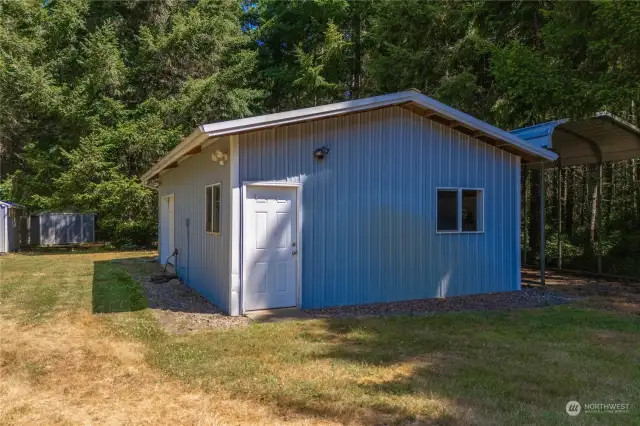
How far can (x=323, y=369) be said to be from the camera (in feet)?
14.5

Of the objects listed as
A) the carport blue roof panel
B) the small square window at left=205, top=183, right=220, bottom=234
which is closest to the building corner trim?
the small square window at left=205, top=183, right=220, bottom=234

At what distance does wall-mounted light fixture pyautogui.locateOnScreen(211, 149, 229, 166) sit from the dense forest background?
26.5ft

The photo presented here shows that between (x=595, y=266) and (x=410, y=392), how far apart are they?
10127 millimetres

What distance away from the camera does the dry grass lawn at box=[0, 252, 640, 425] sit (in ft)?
11.6

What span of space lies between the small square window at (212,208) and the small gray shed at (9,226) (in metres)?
12.8

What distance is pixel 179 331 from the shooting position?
5.94 m

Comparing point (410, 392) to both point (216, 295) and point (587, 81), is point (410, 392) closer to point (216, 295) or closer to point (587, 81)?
point (216, 295)

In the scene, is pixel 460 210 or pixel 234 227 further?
pixel 460 210

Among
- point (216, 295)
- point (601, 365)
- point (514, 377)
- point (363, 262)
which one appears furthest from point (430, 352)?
point (216, 295)

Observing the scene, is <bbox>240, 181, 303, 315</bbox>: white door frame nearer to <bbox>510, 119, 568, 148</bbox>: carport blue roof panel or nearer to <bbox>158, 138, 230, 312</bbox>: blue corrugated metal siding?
<bbox>158, 138, 230, 312</bbox>: blue corrugated metal siding

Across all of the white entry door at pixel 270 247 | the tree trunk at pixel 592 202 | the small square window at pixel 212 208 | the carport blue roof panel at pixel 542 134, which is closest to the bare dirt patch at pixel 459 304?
the white entry door at pixel 270 247

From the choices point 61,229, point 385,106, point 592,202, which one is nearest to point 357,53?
point 592,202

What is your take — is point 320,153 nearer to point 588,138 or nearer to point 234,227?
point 234,227

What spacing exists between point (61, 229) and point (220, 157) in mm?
17915
